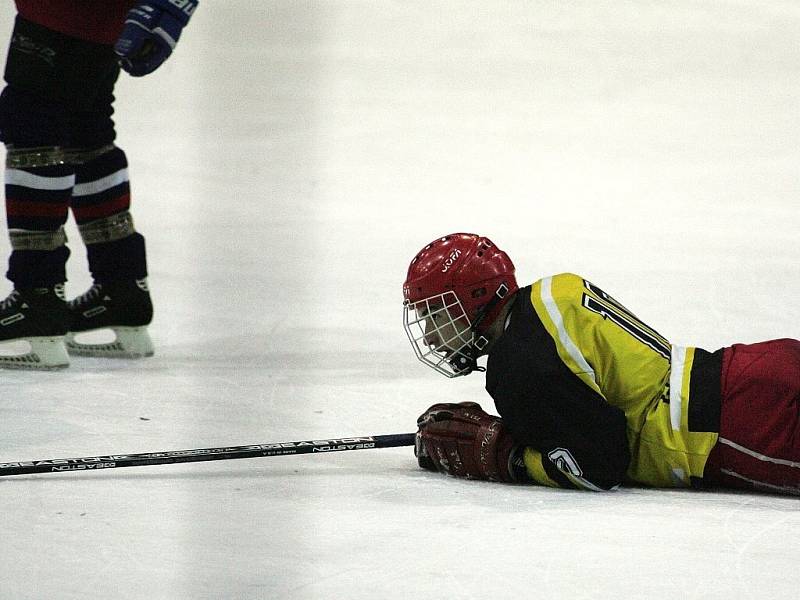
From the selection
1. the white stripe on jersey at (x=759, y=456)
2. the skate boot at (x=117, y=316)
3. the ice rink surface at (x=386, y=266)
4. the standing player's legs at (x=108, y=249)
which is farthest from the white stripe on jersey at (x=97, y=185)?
the white stripe on jersey at (x=759, y=456)

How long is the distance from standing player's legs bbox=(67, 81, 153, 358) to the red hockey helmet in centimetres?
141

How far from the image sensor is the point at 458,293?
7.70ft

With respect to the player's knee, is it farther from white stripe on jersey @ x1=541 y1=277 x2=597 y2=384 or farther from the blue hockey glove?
white stripe on jersey @ x1=541 y1=277 x2=597 y2=384

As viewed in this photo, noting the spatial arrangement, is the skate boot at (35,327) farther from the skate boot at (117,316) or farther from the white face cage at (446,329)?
the white face cage at (446,329)

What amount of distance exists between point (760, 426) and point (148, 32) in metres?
1.77

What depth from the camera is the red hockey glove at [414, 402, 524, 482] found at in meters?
2.36

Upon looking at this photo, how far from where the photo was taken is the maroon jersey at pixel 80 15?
10.6 ft

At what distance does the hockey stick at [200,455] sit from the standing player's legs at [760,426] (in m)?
0.64

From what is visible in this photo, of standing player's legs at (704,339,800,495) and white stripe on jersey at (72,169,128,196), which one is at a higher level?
white stripe on jersey at (72,169,128,196)

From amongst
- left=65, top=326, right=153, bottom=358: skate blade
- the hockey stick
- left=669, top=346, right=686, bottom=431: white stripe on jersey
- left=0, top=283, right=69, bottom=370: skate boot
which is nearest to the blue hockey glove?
left=0, top=283, right=69, bottom=370: skate boot

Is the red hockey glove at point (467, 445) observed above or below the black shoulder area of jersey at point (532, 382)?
below

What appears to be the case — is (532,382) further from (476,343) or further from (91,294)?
(91,294)

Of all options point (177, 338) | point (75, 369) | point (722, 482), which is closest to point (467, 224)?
point (177, 338)

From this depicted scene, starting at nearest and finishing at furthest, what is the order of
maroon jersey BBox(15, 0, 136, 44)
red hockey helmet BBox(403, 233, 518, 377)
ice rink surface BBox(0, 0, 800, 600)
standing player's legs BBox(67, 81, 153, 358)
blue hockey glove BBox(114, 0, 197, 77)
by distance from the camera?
ice rink surface BBox(0, 0, 800, 600)
red hockey helmet BBox(403, 233, 518, 377)
blue hockey glove BBox(114, 0, 197, 77)
maroon jersey BBox(15, 0, 136, 44)
standing player's legs BBox(67, 81, 153, 358)
